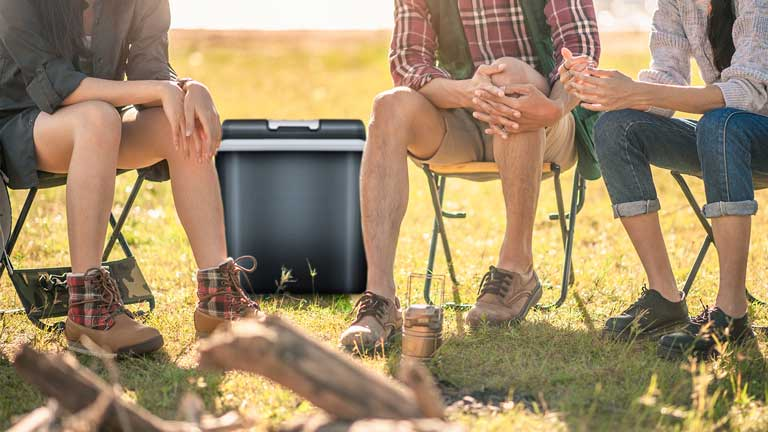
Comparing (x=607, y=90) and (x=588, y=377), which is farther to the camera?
(x=607, y=90)

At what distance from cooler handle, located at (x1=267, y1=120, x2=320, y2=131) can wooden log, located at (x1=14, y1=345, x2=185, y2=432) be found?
188 centimetres

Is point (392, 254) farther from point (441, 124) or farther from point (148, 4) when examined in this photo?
point (148, 4)

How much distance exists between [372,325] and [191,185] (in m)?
0.74

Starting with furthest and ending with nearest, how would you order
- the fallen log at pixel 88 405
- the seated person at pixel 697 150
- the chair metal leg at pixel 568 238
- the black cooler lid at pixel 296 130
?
1. the black cooler lid at pixel 296 130
2. the chair metal leg at pixel 568 238
3. the seated person at pixel 697 150
4. the fallen log at pixel 88 405

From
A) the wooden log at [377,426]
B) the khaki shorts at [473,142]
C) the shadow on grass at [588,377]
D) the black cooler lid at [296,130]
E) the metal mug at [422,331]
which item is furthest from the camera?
the black cooler lid at [296,130]

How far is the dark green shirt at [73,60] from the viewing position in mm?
3084

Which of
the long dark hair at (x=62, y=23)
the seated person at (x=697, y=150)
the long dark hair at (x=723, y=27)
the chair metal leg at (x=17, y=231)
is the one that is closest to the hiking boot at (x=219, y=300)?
the chair metal leg at (x=17, y=231)

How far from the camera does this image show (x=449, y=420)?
7.69 feet

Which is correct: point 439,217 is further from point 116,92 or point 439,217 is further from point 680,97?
point 116,92

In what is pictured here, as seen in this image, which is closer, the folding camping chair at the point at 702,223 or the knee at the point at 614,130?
the knee at the point at 614,130

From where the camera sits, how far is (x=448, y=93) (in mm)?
3371

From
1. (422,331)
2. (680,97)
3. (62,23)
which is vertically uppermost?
(62,23)

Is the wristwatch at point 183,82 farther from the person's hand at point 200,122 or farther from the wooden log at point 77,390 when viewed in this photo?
the wooden log at point 77,390

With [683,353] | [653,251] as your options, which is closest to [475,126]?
[653,251]
